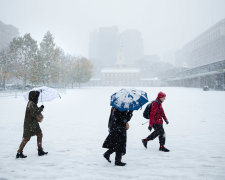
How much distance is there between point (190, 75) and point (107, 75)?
59841 millimetres

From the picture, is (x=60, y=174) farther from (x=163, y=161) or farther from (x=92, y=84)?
(x=92, y=84)

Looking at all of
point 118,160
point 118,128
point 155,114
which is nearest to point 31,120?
point 118,128

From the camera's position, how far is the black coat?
199 inches

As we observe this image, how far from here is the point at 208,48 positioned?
3784 inches

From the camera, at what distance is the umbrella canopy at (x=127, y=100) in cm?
484

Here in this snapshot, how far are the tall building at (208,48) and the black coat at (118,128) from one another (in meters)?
88.8

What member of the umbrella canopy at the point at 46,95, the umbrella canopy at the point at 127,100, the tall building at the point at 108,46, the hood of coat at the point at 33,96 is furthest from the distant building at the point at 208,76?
the tall building at the point at 108,46

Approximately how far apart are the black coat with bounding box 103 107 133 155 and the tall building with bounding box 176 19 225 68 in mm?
88786

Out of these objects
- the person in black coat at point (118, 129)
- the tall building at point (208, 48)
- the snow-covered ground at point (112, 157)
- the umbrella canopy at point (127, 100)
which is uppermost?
the tall building at point (208, 48)

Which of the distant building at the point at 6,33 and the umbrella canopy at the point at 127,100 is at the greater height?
the distant building at the point at 6,33

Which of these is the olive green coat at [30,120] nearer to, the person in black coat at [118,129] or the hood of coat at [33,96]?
the hood of coat at [33,96]

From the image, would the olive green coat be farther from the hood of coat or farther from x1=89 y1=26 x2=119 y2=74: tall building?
x1=89 y1=26 x2=119 y2=74: tall building

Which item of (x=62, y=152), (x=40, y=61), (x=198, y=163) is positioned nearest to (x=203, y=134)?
(x=198, y=163)

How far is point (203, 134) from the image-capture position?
8258mm
